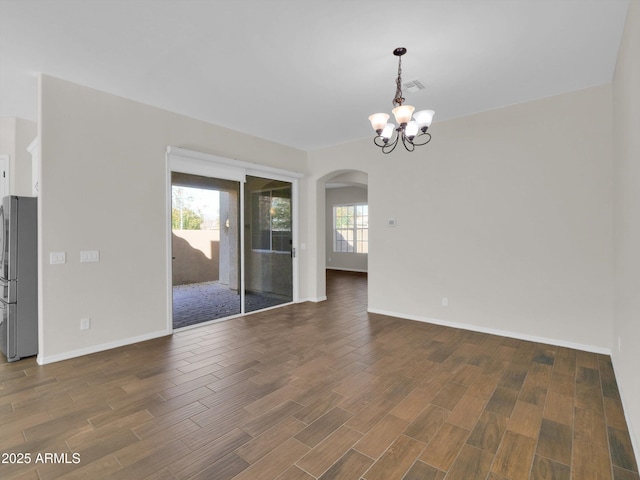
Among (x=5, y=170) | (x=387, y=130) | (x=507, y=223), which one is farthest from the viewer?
(x=5, y=170)

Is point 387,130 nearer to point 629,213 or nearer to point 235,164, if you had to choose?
point 629,213

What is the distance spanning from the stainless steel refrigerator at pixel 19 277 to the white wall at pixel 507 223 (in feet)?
14.3

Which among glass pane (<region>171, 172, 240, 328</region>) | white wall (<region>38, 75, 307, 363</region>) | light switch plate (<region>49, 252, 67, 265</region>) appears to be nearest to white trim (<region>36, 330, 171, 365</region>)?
white wall (<region>38, 75, 307, 363</region>)

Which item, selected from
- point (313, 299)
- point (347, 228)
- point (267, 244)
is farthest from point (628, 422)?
point (347, 228)

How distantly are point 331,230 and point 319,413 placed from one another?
940 cm

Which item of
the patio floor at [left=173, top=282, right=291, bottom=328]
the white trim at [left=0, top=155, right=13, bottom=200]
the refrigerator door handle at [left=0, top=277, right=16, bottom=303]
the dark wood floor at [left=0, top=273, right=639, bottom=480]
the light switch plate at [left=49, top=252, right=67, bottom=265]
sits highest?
the white trim at [left=0, top=155, right=13, bottom=200]

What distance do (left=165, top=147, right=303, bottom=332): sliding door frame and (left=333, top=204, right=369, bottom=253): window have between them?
5.00 meters

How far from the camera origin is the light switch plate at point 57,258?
10.7 ft

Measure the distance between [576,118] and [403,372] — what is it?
3409mm

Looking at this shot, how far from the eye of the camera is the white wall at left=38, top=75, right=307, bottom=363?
327cm

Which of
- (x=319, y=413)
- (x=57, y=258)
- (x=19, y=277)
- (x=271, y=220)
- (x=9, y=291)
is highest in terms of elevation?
(x=271, y=220)

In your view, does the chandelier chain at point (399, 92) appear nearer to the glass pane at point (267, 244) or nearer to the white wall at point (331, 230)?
the glass pane at point (267, 244)

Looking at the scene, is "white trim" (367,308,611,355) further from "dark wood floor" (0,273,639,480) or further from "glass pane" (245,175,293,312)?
"glass pane" (245,175,293,312)

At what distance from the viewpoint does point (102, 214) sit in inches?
142
